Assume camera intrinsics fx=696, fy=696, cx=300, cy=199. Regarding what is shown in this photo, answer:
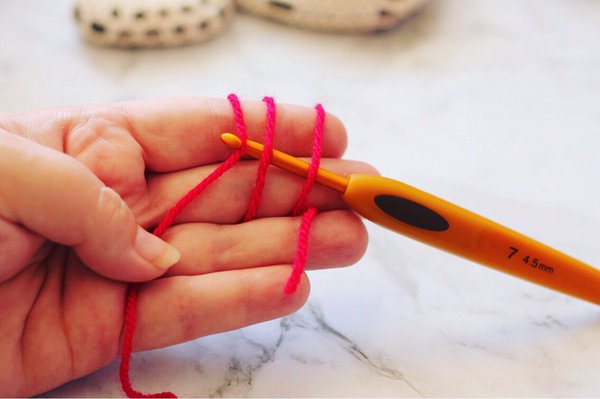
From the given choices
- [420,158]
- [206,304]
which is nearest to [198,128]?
[206,304]

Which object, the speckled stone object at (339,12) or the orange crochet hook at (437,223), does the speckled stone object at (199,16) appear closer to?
the speckled stone object at (339,12)

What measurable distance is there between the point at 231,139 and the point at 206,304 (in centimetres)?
16

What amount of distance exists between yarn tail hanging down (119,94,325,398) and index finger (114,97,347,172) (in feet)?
0.04

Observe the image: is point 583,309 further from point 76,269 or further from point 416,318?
point 76,269

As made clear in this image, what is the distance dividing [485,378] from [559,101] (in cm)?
47

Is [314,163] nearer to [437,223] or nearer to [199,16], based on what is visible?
[437,223]

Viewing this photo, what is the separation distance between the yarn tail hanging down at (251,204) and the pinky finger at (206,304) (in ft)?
0.04

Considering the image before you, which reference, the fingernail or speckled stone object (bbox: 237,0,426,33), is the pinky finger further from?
speckled stone object (bbox: 237,0,426,33)

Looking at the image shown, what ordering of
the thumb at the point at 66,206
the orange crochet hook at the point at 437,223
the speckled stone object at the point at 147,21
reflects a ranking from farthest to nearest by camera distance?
the speckled stone object at the point at 147,21
the orange crochet hook at the point at 437,223
the thumb at the point at 66,206

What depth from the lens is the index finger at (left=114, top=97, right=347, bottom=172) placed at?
0.72 m

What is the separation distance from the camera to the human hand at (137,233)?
0.57m

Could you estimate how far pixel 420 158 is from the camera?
0.90 metres

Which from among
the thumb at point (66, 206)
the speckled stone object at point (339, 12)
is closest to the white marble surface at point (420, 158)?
the speckled stone object at point (339, 12)

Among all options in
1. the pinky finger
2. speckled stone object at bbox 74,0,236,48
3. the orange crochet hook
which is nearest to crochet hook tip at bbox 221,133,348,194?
the orange crochet hook
